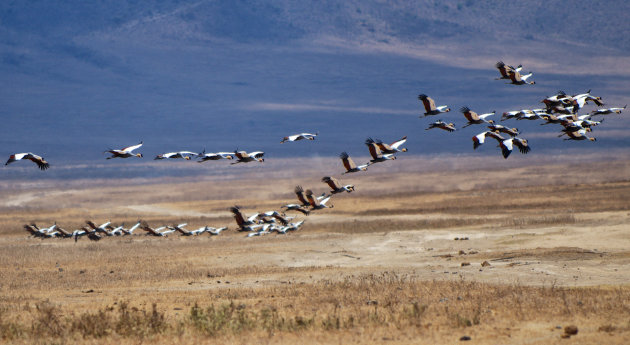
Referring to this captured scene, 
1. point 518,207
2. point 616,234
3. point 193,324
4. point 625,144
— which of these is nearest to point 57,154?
point 625,144

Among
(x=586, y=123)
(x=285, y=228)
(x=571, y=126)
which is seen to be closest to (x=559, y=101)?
(x=571, y=126)

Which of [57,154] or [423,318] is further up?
A: [57,154]

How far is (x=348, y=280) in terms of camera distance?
2552cm

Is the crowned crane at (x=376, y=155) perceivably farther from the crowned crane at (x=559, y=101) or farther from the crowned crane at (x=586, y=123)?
the crowned crane at (x=586, y=123)

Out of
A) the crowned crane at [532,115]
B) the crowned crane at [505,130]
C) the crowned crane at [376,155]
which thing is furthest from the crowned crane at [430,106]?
the crowned crane at [532,115]

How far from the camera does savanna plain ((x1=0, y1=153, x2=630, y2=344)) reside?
637 inches

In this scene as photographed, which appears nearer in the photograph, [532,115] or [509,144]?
[509,144]

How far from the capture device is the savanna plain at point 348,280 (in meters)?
16.2

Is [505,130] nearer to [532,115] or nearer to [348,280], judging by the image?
[532,115]

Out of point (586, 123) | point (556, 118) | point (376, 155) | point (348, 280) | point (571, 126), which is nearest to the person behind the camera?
point (556, 118)

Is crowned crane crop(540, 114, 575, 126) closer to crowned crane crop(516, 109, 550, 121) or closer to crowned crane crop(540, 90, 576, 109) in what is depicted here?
crowned crane crop(516, 109, 550, 121)

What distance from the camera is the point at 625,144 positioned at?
184125mm

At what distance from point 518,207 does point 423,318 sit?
48453 millimetres

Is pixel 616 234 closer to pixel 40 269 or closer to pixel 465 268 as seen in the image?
pixel 465 268
